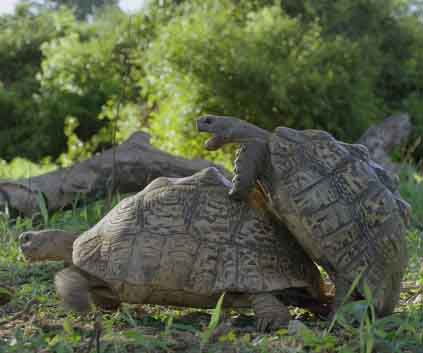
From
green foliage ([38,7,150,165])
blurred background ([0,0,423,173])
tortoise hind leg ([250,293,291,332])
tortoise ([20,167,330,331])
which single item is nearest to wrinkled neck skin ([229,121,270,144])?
tortoise ([20,167,330,331])

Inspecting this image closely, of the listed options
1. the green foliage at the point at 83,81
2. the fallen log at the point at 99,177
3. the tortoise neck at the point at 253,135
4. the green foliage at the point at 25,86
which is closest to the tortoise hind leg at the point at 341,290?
the tortoise neck at the point at 253,135

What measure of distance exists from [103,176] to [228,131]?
2994 mm

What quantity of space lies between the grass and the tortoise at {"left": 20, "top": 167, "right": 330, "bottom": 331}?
101 millimetres

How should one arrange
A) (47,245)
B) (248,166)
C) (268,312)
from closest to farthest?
(268,312), (248,166), (47,245)

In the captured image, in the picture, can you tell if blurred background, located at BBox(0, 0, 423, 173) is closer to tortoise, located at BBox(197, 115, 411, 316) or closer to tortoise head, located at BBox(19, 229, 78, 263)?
tortoise head, located at BBox(19, 229, 78, 263)

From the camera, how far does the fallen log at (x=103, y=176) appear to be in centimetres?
561

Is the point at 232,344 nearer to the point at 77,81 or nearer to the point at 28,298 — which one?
the point at 28,298

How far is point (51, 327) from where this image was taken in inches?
109

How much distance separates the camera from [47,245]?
10.6ft

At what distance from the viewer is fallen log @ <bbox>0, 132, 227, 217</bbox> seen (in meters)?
5.61

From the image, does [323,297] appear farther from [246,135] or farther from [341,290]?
[246,135]

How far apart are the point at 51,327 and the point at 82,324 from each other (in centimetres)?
13

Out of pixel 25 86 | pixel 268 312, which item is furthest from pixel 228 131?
pixel 25 86

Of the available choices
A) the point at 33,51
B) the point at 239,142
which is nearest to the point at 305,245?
the point at 239,142
